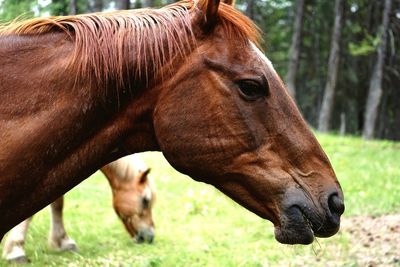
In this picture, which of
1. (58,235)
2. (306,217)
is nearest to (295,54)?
(58,235)

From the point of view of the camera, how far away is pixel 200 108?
97.1 inches

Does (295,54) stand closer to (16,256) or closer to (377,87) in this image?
(377,87)

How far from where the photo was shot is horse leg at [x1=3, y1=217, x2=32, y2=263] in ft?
17.2

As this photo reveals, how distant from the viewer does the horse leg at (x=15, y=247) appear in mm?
5242

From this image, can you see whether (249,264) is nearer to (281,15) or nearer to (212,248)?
(212,248)

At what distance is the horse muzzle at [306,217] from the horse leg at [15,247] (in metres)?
3.54

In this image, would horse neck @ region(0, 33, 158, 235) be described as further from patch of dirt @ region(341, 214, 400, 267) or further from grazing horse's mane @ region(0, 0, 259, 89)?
patch of dirt @ region(341, 214, 400, 267)

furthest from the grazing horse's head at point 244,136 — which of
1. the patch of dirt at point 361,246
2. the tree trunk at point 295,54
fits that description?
the tree trunk at point 295,54

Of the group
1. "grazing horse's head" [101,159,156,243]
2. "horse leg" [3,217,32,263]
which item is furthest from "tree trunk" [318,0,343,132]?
"horse leg" [3,217,32,263]

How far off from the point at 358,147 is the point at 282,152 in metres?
13.7

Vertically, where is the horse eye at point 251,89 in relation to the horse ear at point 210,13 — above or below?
below

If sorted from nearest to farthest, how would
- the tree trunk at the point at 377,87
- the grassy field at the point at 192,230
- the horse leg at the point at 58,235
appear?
the grassy field at the point at 192,230 → the horse leg at the point at 58,235 → the tree trunk at the point at 377,87

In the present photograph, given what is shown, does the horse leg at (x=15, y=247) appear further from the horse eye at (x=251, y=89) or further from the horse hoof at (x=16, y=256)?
the horse eye at (x=251, y=89)

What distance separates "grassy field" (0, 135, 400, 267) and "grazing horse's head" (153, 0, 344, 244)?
639 millimetres
